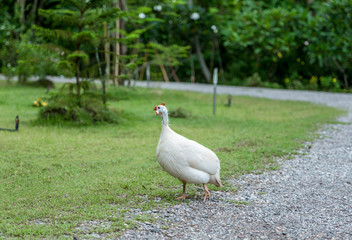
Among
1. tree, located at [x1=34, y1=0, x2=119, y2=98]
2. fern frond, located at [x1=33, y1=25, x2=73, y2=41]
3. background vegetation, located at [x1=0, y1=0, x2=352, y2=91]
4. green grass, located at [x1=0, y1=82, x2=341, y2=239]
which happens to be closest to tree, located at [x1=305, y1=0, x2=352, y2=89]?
background vegetation, located at [x1=0, y1=0, x2=352, y2=91]

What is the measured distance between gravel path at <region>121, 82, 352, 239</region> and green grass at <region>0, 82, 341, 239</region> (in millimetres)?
271

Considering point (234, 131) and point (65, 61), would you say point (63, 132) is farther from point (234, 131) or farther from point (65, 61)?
point (234, 131)

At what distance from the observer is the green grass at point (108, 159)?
4191 millimetres

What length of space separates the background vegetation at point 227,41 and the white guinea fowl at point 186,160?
30.2 feet

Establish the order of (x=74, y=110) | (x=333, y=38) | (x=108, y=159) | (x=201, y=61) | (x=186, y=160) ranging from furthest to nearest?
(x=201, y=61), (x=333, y=38), (x=74, y=110), (x=108, y=159), (x=186, y=160)

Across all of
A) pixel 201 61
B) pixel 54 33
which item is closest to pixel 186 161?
pixel 54 33

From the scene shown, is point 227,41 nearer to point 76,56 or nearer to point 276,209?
point 76,56

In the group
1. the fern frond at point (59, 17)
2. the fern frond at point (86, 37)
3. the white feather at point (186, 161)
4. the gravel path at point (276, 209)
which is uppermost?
the fern frond at point (59, 17)

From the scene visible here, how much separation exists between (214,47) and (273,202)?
15.6 metres

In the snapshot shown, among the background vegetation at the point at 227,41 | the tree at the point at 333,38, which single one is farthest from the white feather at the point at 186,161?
the tree at the point at 333,38

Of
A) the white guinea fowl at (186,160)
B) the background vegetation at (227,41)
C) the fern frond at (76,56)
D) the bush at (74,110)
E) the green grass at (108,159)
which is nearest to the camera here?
the green grass at (108,159)

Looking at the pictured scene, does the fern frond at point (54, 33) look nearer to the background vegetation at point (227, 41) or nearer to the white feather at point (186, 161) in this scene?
the background vegetation at point (227, 41)

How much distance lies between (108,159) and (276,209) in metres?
2.74

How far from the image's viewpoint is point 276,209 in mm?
4566
